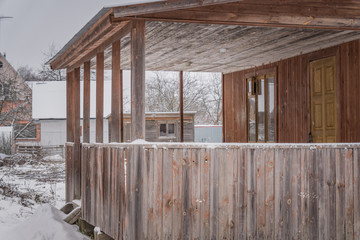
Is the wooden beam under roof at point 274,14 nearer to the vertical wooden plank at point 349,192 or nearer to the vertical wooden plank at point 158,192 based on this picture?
the vertical wooden plank at point 158,192

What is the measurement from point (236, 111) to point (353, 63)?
506 centimetres

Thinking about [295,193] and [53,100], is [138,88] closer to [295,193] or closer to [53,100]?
[295,193]

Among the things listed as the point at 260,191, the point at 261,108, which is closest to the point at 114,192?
the point at 260,191

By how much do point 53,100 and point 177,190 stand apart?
2854 cm

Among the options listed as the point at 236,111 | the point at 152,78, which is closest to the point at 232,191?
the point at 236,111

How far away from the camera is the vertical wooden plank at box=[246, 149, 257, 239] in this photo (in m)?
6.45

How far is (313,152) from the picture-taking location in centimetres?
662

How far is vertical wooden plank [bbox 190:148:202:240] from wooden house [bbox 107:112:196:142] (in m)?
21.4

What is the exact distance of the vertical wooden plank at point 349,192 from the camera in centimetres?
670

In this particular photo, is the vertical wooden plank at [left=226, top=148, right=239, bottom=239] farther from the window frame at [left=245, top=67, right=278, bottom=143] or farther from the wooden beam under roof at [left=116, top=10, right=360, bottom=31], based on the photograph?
the window frame at [left=245, top=67, right=278, bottom=143]

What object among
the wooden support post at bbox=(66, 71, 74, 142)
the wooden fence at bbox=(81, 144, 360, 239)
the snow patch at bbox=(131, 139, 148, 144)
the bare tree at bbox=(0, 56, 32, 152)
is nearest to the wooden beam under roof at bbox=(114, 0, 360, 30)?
the snow patch at bbox=(131, 139, 148, 144)

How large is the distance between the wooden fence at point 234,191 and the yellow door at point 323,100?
118 inches

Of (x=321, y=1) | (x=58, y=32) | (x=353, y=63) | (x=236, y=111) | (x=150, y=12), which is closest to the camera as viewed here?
(x=150, y=12)

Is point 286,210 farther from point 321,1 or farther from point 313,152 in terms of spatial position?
point 321,1
